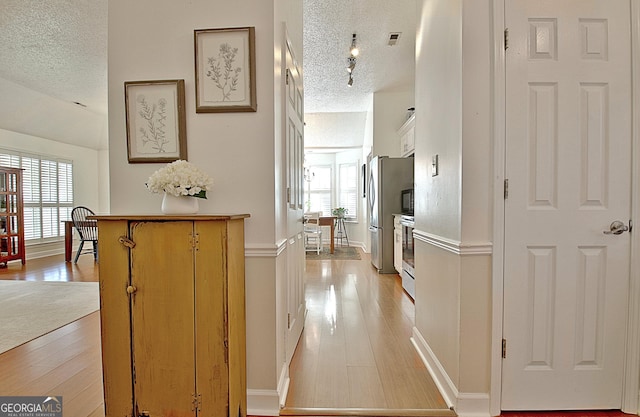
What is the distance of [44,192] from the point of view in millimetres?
6141

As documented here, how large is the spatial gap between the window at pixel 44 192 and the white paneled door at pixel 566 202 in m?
7.67

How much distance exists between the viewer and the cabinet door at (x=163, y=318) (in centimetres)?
142

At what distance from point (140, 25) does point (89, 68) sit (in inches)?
132

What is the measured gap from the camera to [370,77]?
4.82 metres

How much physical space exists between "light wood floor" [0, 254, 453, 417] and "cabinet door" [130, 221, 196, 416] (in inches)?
19.1

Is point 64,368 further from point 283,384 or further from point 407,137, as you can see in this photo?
point 407,137

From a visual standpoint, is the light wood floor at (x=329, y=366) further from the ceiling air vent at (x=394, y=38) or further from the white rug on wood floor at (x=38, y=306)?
the ceiling air vent at (x=394, y=38)

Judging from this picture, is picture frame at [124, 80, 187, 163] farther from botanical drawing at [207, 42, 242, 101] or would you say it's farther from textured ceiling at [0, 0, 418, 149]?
textured ceiling at [0, 0, 418, 149]

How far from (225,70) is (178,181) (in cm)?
67

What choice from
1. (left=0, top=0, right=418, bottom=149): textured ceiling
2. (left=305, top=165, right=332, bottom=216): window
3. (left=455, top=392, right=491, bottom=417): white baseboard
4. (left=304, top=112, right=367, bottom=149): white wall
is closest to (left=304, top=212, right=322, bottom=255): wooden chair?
(left=305, top=165, right=332, bottom=216): window

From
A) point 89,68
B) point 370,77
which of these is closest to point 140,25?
point 89,68

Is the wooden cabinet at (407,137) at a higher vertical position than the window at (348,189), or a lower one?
higher

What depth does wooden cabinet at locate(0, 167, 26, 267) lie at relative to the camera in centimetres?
512

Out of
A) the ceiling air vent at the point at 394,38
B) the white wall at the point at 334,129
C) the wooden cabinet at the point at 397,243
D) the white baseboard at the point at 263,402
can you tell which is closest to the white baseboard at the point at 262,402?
the white baseboard at the point at 263,402
